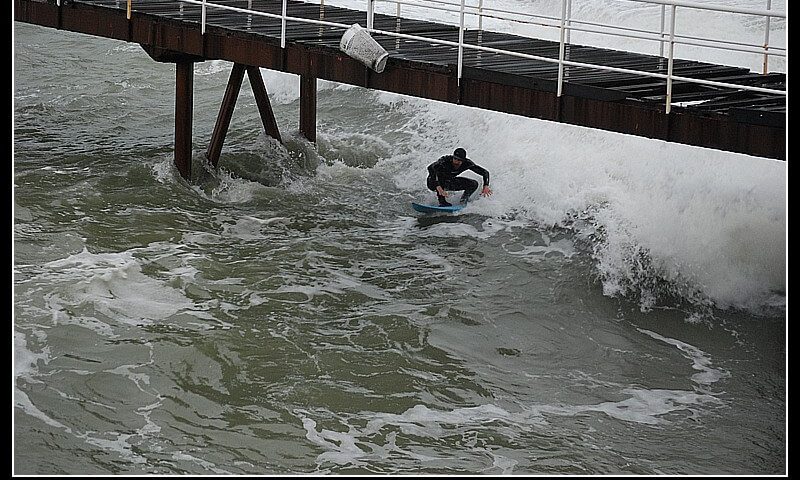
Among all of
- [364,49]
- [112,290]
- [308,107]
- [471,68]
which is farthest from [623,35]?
[308,107]

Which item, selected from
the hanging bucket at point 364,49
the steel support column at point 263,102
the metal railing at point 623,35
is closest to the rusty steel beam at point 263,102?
the steel support column at point 263,102

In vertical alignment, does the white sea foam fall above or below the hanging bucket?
below

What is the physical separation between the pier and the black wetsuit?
1.62 metres

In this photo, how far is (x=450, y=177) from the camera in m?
13.3

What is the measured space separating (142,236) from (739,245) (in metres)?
6.27

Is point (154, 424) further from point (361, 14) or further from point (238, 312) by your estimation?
point (361, 14)

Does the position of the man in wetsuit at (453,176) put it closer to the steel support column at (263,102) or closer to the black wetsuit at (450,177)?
the black wetsuit at (450,177)

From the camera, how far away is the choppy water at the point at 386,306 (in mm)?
7637

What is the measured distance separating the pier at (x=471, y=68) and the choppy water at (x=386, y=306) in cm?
183

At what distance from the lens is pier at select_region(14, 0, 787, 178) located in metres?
8.69

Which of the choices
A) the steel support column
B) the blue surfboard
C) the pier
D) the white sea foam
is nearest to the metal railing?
the pier

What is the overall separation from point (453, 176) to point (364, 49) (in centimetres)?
337

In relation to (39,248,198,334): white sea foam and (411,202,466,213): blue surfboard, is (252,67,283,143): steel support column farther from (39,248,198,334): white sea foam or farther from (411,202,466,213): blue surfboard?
(39,248,198,334): white sea foam

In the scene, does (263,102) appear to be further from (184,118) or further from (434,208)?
(434,208)
